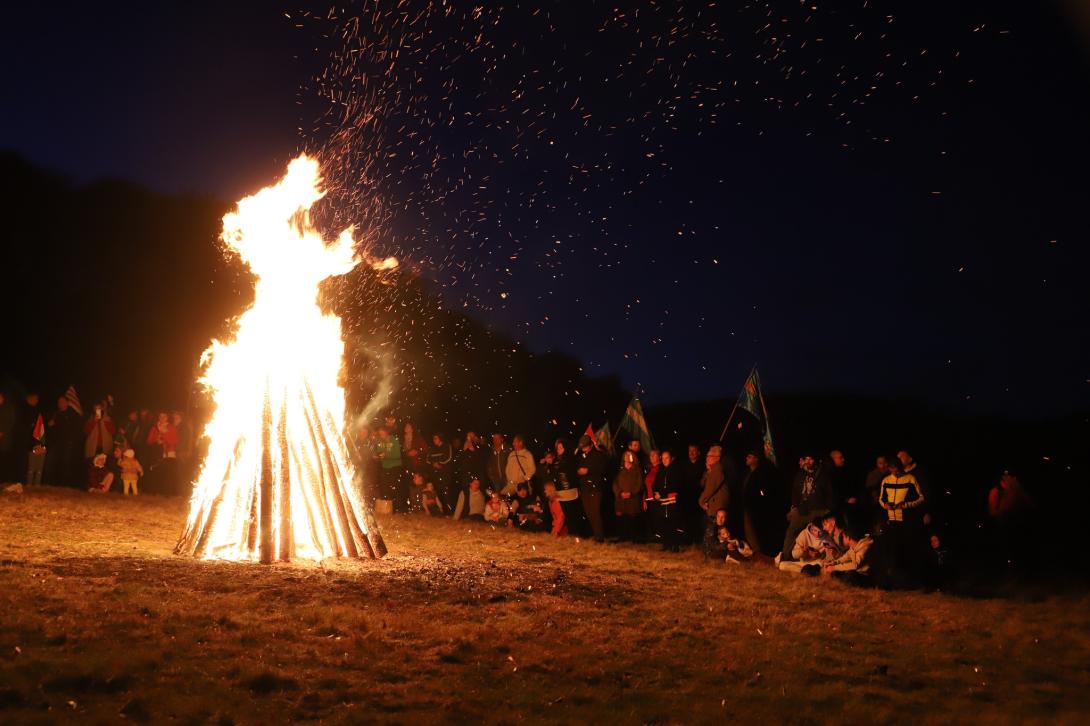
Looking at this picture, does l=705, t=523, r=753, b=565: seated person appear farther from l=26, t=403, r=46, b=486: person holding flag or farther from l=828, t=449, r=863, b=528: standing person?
l=26, t=403, r=46, b=486: person holding flag

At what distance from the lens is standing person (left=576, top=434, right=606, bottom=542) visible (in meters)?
15.0

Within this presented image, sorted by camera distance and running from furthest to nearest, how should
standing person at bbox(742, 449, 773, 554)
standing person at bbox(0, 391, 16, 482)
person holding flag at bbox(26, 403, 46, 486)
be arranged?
standing person at bbox(0, 391, 16, 482)
person holding flag at bbox(26, 403, 46, 486)
standing person at bbox(742, 449, 773, 554)

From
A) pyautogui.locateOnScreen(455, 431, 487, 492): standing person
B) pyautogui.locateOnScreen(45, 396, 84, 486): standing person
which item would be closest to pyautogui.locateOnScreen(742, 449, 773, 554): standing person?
pyautogui.locateOnScreen(455, 431, 487, 492): standing person

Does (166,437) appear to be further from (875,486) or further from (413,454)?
(875,486)

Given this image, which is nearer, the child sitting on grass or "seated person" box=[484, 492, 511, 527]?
the child sitting on grass

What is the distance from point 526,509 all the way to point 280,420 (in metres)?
6.26

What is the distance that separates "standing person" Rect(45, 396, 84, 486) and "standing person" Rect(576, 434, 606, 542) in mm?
10463

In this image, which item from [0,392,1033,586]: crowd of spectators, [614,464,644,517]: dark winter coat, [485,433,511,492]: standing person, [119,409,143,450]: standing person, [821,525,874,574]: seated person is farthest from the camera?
[119,409,143,450]: standing person

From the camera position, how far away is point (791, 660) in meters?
6.97

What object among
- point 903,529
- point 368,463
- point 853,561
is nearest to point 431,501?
point 368,463

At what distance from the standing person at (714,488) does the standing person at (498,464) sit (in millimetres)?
4556

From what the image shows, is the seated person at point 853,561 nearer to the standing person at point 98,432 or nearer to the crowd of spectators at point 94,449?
the crowd of spectators at point 94,449

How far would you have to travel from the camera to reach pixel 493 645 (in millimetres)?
6938

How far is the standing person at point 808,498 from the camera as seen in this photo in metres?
12.0
